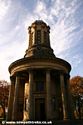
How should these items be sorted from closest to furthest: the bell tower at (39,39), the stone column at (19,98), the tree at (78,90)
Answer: the stone column at (19,98) → the bell tower at (39,39) → the tree at (78,90)

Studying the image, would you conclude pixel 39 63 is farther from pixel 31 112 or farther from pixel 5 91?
pixel 5 91

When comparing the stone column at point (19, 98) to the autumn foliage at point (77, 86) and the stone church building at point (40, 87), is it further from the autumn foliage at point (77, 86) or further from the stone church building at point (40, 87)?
the autumn foliage at point (77, 86)

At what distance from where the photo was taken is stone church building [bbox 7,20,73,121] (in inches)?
1049

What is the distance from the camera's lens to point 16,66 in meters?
29.4

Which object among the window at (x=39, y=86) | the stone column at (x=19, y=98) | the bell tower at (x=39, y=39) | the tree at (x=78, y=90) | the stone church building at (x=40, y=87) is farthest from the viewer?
the tree at (x=78, y=90)

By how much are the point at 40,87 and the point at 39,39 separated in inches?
390

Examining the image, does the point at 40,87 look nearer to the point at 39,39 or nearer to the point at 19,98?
the point at 19,98

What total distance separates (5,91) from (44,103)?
27084 millimetres

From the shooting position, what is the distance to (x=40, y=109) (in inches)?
1109

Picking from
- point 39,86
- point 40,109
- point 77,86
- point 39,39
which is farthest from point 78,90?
point 40,109

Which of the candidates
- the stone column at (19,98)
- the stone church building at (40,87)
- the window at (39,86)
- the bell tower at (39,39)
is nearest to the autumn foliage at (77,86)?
the stone church building at (40,87)

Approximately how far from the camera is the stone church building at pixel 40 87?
2664cm

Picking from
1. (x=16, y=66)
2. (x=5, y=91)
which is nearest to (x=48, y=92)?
(x=16, y=66)

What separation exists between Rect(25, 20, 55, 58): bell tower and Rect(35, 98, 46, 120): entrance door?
27.7 ft
